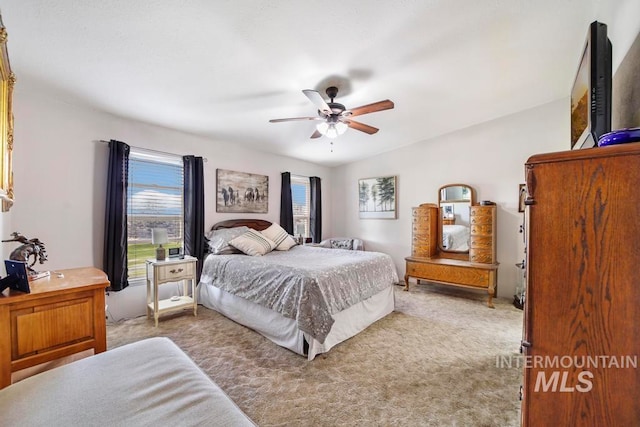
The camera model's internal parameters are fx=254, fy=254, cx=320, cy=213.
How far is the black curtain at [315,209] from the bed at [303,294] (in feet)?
7.06

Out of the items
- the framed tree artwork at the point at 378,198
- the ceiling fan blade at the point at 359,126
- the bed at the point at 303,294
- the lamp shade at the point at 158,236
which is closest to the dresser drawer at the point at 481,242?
the framed tree artwork at the point at 378,198

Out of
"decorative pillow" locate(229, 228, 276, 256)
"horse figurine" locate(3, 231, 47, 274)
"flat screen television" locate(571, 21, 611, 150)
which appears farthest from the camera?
"decorative pillow" locate(229, 228, 276, 256)

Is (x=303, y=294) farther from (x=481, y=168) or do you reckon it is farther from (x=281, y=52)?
(x=481, y=168)

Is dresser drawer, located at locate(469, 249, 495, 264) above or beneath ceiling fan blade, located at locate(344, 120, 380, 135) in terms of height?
beneath

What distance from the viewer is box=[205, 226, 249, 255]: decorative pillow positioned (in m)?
3.58

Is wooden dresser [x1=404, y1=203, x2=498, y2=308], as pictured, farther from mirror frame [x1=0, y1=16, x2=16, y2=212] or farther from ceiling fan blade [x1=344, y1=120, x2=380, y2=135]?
mirror frame [x1=0, y1=16, x2=16, y2=212]

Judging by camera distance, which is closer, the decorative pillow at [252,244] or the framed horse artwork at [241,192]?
the decorative pillow at [252,244]

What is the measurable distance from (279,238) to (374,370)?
8.02ft

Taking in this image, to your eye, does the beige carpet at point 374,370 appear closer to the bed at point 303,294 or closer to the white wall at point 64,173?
the bed at point 303,294

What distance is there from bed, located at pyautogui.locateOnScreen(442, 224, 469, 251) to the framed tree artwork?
0.98 meters

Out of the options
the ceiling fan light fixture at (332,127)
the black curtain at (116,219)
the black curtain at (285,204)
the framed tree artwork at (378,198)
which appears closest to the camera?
the ceiling fan light fixture at (332,127)

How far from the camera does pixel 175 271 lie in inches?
125

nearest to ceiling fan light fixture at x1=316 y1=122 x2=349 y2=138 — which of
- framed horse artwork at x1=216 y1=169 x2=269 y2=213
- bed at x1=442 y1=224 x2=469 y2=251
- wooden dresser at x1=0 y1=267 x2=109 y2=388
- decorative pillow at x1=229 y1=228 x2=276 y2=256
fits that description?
decorative pillow at x1=229 y1=228 x2=276 y2=256

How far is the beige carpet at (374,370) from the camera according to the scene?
171 cm
